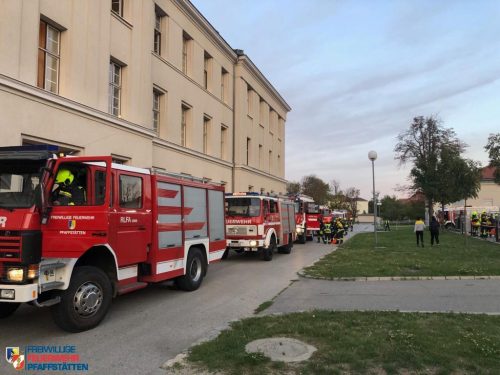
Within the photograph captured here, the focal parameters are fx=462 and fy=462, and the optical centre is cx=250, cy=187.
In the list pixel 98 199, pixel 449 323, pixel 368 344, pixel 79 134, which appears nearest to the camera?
pixel 368 344

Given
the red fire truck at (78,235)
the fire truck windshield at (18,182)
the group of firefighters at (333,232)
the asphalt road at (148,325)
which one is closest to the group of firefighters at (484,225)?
the group of firefighters at (333,232)

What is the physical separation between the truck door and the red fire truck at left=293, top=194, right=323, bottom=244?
1801cm

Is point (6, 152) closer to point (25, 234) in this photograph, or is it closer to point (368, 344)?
point (25, 234)

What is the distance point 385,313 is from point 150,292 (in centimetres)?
527

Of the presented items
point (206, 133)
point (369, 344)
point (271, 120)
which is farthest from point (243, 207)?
point (271, 120)

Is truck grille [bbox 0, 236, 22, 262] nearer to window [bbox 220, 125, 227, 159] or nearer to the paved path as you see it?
the paved path

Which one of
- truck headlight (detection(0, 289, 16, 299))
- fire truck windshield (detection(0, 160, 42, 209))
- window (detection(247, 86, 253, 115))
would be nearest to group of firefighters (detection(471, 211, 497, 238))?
window (detection(247, 86, 253, 115))

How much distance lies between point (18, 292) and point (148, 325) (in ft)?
6.97

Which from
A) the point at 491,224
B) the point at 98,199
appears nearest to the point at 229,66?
the point at 491,224

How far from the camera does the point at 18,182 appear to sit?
6742 mm

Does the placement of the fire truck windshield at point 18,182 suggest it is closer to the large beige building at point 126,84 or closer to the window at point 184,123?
the large beige building at point 126,84

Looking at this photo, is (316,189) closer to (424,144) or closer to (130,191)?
(424,144)

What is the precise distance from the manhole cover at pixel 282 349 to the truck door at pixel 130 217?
2.99 m

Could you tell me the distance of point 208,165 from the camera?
26594 millimetres
